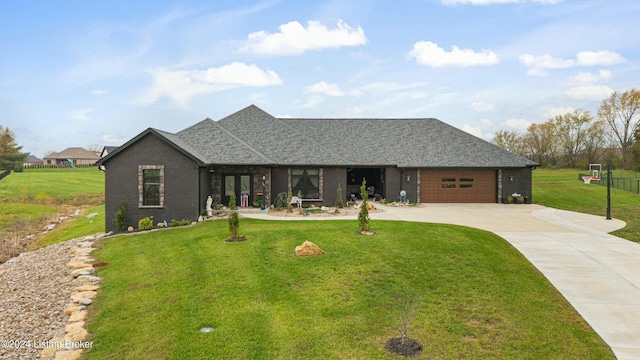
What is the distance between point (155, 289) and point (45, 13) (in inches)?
709

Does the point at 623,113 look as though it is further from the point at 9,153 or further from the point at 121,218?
the point at 9,153

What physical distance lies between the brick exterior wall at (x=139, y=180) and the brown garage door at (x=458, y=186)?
53.7ft

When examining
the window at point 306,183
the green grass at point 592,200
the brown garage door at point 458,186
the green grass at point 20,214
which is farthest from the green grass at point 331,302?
the green grass at point 20,214

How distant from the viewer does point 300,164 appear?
2361 centimetres

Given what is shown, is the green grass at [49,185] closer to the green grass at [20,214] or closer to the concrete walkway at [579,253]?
the green grass at [20,214]

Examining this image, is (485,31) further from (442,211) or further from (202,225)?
(202,225)

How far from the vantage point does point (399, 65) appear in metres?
27.0

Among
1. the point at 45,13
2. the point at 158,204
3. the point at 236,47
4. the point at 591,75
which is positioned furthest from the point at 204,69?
the point at 591,75

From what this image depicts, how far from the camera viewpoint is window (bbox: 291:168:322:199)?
24.1 m

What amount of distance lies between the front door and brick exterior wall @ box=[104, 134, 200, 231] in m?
4.68

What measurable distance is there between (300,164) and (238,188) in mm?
4159

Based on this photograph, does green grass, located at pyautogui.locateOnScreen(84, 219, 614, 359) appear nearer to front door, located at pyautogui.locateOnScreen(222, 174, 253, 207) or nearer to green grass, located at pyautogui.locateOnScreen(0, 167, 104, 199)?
front door, located at pyautogui.locateOnScreen(222, 174, 253, 207)

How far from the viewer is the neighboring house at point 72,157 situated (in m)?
92.2

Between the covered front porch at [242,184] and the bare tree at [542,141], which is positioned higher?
the bare tree at [542,141]
